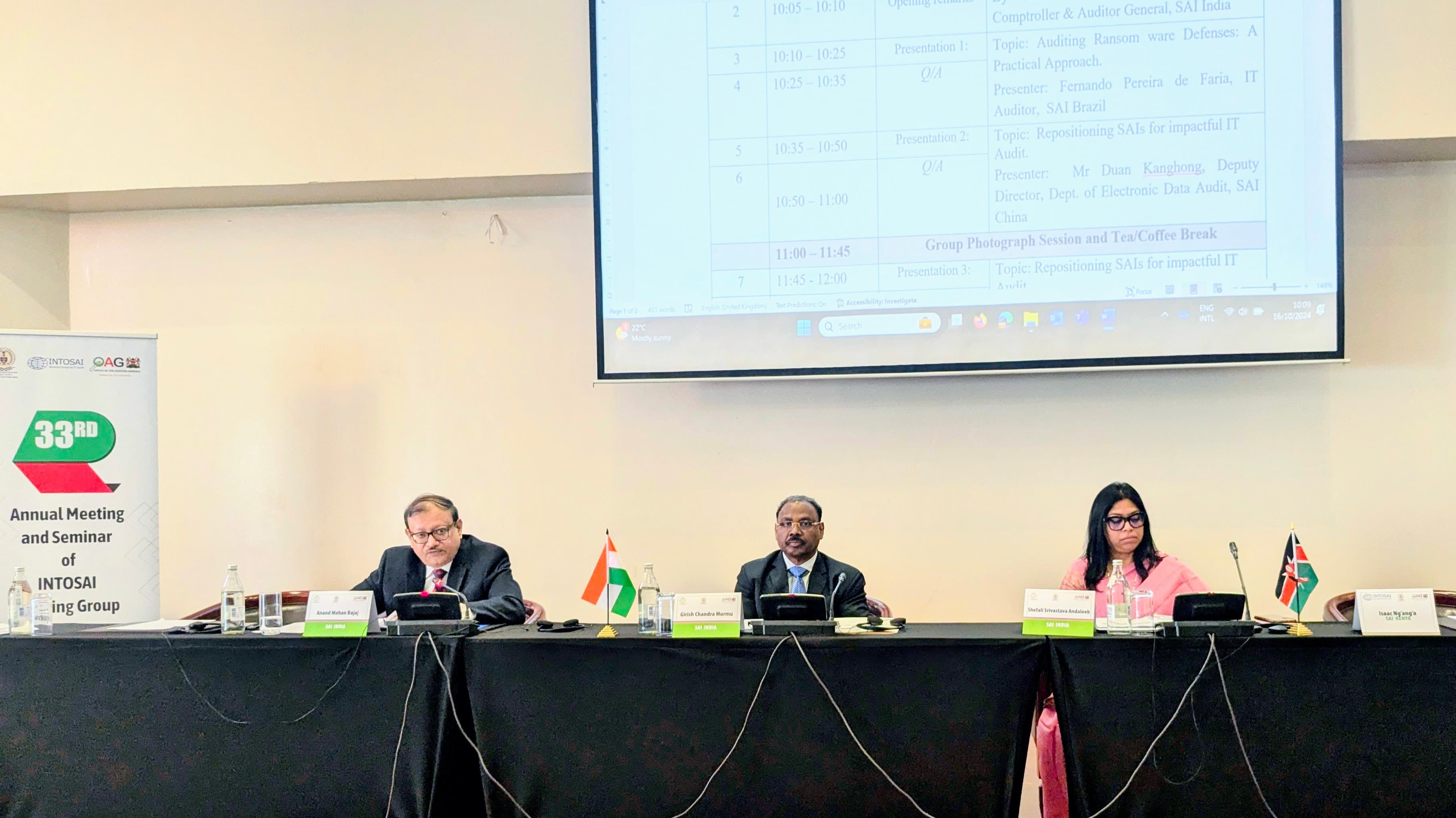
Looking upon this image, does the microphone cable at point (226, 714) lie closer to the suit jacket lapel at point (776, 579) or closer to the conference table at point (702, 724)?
the conference table at point (702, 724)

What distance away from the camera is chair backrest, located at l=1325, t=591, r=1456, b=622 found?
341 centimetres

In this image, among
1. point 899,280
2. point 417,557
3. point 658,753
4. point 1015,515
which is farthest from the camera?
A: point 1015,515

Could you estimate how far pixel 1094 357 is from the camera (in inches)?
153

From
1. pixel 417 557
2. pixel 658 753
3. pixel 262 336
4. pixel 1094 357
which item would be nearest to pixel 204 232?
pixel 262 336

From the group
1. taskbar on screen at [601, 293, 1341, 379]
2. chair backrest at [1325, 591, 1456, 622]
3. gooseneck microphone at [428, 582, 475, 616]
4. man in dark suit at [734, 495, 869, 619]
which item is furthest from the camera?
taskbar on screen at [601, 293, 1341, 379]

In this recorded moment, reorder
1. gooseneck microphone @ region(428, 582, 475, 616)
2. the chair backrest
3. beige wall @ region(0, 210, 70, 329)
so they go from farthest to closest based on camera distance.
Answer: beige wall @ region(0, 210, 70, 329), the chair backrest, gooseneck microphone @ region(428, 582, 475, 616)

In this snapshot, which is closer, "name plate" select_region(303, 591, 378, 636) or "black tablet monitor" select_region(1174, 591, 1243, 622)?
"black tablet monitor" select_region(1174, 591, 1243, 622)

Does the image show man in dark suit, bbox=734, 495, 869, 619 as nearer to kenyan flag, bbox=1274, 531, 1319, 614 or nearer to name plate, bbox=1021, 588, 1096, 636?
name plate, bbox=1021, 588, 1096, 636

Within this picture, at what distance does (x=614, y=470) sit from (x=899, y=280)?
1353 millimetres

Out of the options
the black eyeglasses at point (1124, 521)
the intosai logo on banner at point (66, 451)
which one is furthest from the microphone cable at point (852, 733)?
the intosai logo on banner at point (66, 451)

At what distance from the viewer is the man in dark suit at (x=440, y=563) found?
3.57m

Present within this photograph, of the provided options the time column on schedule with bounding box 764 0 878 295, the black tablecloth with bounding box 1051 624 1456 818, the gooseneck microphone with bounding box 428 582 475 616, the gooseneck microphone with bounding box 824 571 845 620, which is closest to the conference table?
the black tablecloth with bounding box 1051 624 1456 818

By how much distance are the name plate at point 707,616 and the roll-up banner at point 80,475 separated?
2395mm

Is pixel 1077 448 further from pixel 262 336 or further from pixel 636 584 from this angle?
pixel 262 336
